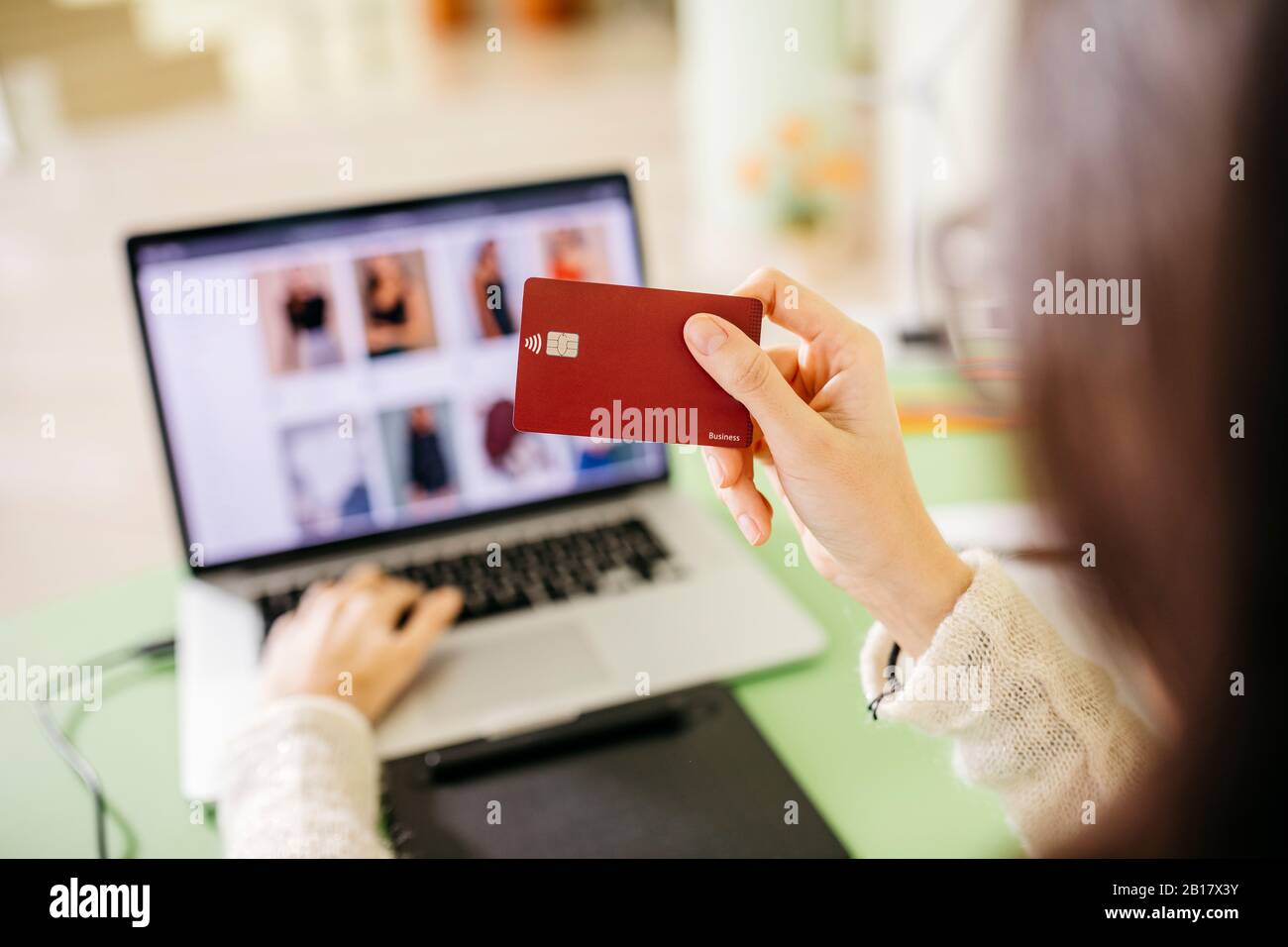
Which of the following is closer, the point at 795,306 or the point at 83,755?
the point at 795,306

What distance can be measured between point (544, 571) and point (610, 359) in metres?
0.39

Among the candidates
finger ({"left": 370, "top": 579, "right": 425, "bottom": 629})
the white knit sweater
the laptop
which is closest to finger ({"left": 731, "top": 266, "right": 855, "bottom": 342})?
the white knit sweater

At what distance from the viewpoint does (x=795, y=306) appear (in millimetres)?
538

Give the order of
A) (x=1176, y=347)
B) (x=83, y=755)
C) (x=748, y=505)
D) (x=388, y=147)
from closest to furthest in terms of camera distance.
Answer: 1. (x=1176, y=347)
2. (x=748, y=505)
3. (x=83, y=755)
4. (x=388, y=147)

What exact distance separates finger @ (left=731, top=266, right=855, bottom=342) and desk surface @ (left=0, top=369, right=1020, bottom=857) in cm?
11

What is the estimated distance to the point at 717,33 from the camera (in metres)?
2.70

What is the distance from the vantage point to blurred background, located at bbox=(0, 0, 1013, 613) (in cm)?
197

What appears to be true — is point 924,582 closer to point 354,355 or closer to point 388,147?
point 354,355

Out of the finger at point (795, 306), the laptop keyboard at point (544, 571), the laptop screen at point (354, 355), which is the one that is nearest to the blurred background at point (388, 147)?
the finger at point (795, 306)

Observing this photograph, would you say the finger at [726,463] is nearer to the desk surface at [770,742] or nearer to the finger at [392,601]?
the desk surface at [770,742]

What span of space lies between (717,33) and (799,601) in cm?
226

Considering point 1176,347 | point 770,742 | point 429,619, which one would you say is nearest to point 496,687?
point 429,619
